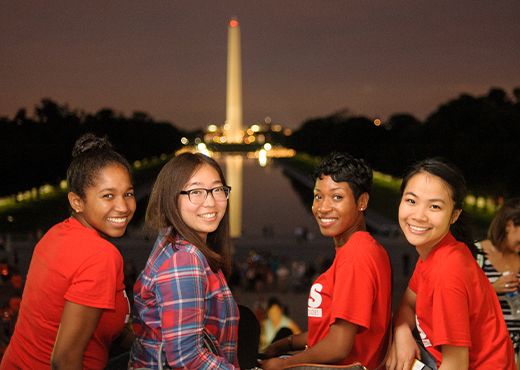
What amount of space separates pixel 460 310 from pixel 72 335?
60.4 inches

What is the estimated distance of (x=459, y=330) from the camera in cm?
289

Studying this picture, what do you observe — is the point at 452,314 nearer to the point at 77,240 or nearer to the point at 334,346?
the point at 334,346

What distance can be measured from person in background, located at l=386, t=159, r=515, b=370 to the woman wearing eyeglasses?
80cm

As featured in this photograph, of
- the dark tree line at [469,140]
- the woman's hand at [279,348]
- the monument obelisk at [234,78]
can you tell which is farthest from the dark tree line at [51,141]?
the woman's hand at [279,348]

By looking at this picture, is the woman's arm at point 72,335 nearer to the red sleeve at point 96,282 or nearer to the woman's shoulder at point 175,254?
the red sleeve at point 96,282

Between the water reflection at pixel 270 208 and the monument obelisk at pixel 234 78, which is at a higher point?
the monument obelisk at pixel 234 78

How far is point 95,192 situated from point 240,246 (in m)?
22.2

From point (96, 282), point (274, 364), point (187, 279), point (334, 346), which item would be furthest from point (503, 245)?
point (96, 282)

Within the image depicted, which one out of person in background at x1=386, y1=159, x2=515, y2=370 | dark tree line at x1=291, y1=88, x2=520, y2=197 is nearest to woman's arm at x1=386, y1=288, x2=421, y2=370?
person in background at x1=386, y1=159, x2=515, y2=370

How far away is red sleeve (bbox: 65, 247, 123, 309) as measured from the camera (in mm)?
2852

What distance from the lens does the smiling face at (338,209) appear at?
11.8 feet

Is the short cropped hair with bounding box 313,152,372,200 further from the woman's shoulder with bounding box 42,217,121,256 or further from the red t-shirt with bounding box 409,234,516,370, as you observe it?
the woman's shoulder with bounding box 42,217,121,256

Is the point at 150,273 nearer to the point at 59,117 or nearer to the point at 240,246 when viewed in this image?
the point at 240,246

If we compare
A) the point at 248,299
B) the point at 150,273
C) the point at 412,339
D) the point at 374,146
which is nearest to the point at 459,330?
the point at 412,339
